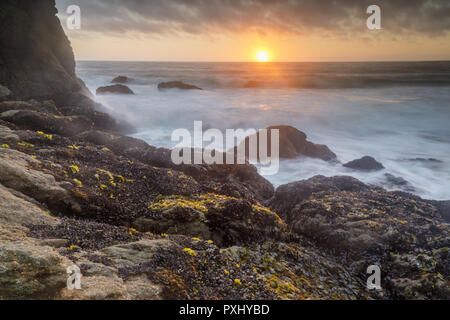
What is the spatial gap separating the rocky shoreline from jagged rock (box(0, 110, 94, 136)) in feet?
0.30

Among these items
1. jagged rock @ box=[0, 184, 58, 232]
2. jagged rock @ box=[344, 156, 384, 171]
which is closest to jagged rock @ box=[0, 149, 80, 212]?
jagged rock @ box=[0, 184, 58, 232]

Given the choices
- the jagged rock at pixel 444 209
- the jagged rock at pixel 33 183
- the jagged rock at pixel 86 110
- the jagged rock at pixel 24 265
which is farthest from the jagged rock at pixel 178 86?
the jagged rock at pixel 24 265

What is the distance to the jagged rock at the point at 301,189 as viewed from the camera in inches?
493

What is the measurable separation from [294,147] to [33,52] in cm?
2657

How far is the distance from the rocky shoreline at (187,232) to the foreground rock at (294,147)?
9582mm

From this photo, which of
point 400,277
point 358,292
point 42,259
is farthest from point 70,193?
point 400,277

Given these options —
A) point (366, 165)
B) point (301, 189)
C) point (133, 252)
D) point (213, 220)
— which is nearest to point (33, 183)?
point (133, 252)

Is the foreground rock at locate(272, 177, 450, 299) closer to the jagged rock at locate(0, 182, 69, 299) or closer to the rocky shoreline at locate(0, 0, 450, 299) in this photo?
the rocky shoreline at locate(0, 0, 450, 299)

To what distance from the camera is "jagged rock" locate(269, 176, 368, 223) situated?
1252 centimetres

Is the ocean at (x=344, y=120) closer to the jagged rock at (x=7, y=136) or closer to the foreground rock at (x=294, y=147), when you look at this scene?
the foreground rock at (x=294, y=147)

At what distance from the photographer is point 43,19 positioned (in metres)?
24.7

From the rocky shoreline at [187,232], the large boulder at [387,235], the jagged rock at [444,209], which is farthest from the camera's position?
the jagged rock at [444,209]

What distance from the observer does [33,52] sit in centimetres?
2342
